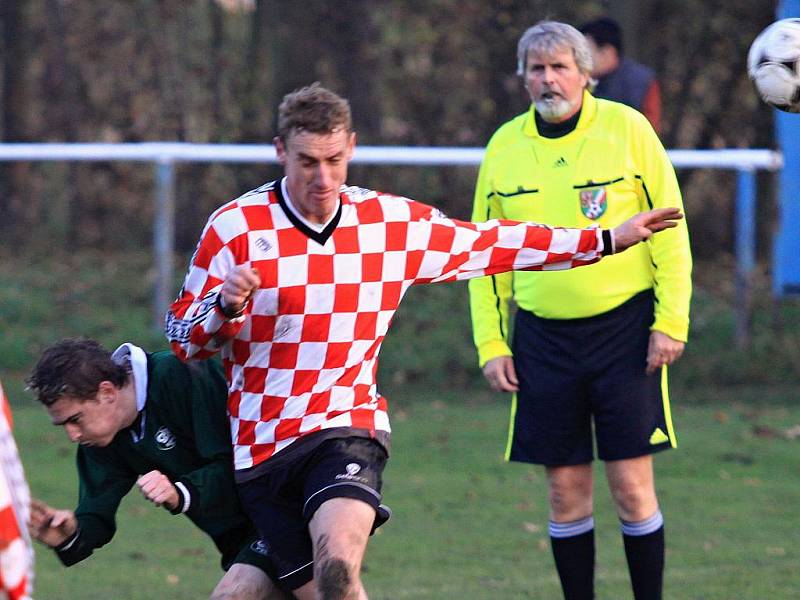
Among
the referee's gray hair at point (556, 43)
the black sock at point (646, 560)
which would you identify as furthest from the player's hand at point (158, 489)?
the referee's gray hair at point (556, 43)

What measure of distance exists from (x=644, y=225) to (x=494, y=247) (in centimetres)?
46

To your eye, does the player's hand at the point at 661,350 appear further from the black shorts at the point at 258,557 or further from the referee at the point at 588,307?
the black shorts at the point at 258,557

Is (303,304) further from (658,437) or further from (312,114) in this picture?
(658,437)

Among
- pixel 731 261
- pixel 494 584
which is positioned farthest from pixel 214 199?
pixel 494 584

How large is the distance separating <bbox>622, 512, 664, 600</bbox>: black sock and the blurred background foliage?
5.75 metres

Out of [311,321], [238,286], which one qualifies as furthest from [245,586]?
[238,286]

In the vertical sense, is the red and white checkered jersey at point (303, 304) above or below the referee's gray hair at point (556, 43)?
below

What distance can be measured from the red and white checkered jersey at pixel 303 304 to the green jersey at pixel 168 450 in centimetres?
11

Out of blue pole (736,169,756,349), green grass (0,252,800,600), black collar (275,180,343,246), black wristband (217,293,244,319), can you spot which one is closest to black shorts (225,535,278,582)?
black wristband (217,293,244,319)

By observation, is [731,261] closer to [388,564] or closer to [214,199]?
[214,199]

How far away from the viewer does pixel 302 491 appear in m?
4.23

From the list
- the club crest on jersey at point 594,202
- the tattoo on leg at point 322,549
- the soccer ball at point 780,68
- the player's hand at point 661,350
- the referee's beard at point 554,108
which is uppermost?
the soccer ball at point 780,68

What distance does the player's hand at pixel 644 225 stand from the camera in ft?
14.2

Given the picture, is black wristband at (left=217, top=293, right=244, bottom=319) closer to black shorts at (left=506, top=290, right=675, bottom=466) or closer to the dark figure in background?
black shorts at (left=506, top=290, right=675, bottom=466)
